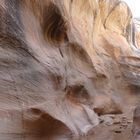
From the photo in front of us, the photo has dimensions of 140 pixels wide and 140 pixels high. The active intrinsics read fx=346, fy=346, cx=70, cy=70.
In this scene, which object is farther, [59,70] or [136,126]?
[136,126]

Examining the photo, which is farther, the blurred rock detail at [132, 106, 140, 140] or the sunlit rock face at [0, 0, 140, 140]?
the blurred rock detail at [132, 106, 140, 140]

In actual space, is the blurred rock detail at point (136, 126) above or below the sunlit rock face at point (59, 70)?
below

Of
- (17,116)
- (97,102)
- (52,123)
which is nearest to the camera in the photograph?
(17,116)

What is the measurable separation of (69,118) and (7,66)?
0.95 meters

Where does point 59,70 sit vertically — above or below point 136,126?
above

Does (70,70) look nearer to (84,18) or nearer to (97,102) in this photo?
(97,102)

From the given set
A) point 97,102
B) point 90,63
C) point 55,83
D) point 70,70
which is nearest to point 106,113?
point 97,102

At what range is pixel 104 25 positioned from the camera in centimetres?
623

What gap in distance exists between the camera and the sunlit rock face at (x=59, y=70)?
3.25 m

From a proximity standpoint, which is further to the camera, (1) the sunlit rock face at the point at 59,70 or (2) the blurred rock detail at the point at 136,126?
(2) the blurred rock detail at the point at 136,126

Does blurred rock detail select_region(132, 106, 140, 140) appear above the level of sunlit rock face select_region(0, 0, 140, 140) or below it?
below

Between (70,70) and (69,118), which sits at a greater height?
(70,70)

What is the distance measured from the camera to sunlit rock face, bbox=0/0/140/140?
325 cm

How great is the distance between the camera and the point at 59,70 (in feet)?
12.7
